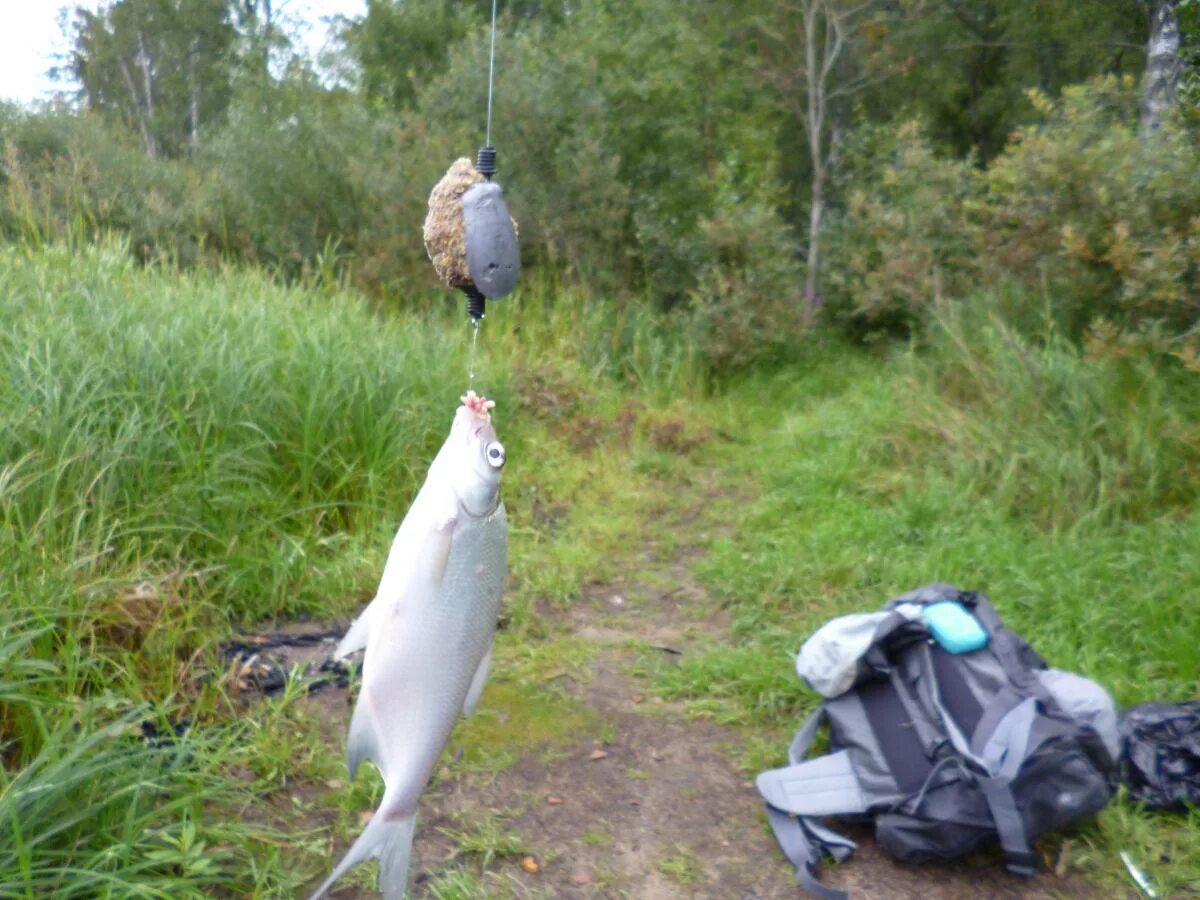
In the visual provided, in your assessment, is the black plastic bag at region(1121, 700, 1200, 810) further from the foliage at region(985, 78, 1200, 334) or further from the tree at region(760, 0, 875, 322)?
the tree at region(760, 0, 875, 322)

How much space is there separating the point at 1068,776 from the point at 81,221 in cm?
603

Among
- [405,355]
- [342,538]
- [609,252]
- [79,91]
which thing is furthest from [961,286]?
[79,91]

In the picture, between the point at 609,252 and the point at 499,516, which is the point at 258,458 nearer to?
the point at 499,516

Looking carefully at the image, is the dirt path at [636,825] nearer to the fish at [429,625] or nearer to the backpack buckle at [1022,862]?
the backpack buckle at [1022,862]

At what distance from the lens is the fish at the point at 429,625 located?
2.03m

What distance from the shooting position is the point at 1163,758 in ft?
12.3

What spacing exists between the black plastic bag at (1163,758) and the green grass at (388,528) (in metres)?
0.10

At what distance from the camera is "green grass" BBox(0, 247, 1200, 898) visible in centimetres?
320

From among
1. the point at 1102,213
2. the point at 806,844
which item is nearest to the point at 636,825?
the point at 806,844

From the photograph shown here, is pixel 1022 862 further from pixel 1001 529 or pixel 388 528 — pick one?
pixel 388 528

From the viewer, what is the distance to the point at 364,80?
44.0 feet

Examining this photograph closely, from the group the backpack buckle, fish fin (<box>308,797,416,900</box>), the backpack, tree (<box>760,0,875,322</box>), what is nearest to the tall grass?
fish fin (<box>308,797,416,900</box>)

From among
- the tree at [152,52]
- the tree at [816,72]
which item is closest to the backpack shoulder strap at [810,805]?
the tree at [816,72]

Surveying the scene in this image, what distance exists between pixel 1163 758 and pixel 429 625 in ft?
→ 9.36
